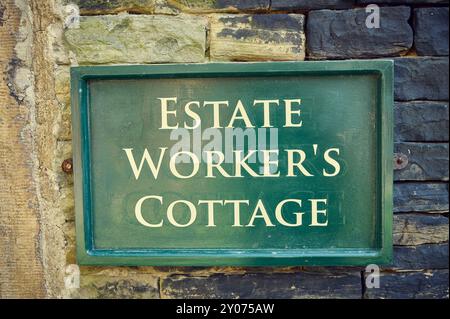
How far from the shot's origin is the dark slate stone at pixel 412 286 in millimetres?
1275

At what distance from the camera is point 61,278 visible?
51.7 inches

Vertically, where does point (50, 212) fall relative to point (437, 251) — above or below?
above

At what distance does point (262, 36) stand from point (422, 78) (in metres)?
0.54

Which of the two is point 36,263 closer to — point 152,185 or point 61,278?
point 61,278

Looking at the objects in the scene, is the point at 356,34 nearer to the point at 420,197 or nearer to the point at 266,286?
the point at 420,197

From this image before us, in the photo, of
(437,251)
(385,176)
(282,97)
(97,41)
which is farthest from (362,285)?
(97,41)

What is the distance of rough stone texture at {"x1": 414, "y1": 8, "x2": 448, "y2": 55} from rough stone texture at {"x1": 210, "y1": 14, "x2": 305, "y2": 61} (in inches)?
14.6

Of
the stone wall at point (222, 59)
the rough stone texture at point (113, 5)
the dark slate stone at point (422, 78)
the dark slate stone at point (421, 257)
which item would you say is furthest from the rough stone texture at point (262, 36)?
the dark slate stone at point (421, 257)

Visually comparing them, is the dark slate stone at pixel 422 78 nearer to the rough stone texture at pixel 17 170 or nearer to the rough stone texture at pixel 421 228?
the rough stone texture at pixel 421 228

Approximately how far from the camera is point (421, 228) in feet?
4.12

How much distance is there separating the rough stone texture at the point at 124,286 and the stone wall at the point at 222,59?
0.12 metres

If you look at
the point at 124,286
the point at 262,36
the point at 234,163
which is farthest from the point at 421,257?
the point at 124,286

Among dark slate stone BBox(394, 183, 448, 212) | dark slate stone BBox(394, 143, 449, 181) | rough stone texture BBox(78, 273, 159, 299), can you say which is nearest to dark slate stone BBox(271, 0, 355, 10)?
dark slate stone BBox(394, 143, 449, 181)

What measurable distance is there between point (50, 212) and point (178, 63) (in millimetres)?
673
